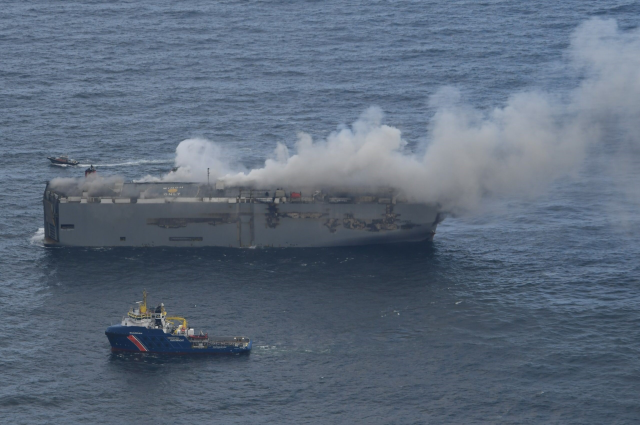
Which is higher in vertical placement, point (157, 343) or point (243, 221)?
point (243, 221)

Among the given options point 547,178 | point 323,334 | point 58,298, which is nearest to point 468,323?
point 323,334

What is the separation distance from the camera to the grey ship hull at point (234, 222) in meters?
180

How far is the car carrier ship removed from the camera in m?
180

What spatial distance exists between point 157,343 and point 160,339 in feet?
2.40

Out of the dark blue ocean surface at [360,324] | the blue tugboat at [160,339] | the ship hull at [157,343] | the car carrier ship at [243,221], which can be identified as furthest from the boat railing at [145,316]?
the car carrier ship at [243,221]

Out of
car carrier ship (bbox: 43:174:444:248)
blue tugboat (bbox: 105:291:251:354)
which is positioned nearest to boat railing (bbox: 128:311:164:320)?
blue tugboat (bbox: 105:291:251:354)

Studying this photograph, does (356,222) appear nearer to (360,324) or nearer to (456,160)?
(456,160)

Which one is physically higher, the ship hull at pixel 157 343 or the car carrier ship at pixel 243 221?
the car carrier ship at pixel 243 221

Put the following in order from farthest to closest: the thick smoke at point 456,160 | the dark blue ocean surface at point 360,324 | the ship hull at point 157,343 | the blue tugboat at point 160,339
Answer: the thick smoke at point 456,160 → the blue tugboat at point 160,339 → the ship hull at point 157,343 → the dark blue ocean surface at point 360,324

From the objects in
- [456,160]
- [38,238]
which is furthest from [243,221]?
[456,160]

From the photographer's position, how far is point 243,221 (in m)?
182

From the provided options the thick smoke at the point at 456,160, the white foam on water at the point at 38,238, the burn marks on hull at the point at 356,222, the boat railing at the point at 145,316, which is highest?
the thick smoke at the point at 456,160

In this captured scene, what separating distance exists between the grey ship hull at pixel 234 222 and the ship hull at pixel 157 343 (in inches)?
1410

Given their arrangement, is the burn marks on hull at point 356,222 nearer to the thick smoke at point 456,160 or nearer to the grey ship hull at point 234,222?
the grey ship hull at point 234,222
